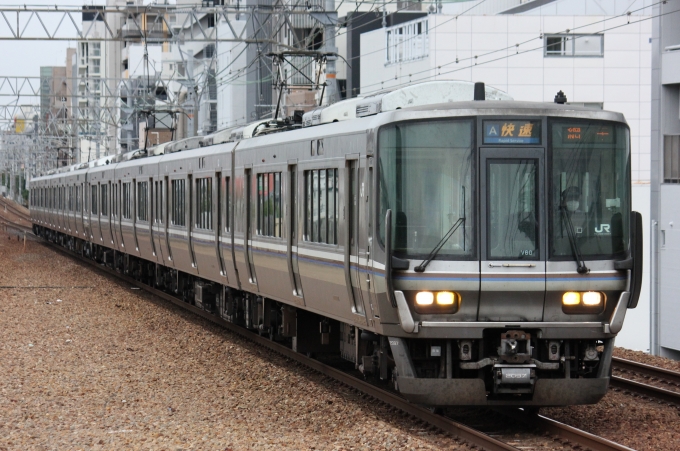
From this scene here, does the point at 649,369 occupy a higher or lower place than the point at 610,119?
lower

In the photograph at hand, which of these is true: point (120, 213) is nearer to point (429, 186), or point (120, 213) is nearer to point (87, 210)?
point (87, 210)

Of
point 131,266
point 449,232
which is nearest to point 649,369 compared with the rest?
point 449,232

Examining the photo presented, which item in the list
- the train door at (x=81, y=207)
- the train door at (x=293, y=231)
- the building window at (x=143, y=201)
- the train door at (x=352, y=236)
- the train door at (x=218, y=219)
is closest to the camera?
the train door at (x=352, y=236)

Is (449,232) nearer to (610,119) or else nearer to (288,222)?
(610,119)

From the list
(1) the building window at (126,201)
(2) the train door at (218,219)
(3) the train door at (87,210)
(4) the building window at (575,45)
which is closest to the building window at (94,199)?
(3) the train door at (87,210)

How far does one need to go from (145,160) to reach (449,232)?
49.1 ft

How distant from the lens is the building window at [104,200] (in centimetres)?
2856

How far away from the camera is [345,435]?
8984 millimetres

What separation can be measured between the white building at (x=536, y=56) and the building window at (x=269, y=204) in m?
23.7

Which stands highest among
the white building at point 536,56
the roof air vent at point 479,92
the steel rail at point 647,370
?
the white building at point 536,56

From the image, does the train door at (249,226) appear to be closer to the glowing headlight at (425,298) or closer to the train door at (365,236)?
the train door at (365,236)

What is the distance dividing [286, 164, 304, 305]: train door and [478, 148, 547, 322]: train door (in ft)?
11.2

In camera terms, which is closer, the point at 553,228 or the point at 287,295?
the point at 553,228

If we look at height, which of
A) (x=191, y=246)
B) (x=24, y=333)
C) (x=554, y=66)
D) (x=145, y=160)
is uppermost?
(x=554, y=66)
